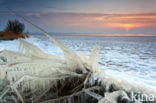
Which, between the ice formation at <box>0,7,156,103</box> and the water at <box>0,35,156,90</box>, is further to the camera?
the water at <box>0,35,156,90</box>

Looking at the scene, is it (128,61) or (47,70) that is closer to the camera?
(47,70)

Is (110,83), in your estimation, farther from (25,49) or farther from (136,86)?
(25,49)

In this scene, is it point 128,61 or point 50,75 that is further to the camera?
point 128,61

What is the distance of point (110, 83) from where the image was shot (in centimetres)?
18

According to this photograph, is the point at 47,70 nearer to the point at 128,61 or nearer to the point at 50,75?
the point at 50,75

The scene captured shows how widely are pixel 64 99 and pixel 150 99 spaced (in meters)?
0.09

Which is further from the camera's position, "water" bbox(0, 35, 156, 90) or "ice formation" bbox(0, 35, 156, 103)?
"water" bbox(0, 35, 156, 90)

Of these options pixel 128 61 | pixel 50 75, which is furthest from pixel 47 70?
pixel 128 61

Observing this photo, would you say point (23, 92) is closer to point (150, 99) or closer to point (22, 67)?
point (22, 67)

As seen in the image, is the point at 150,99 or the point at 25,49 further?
the point at 25,49

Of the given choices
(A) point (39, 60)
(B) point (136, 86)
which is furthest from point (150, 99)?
(A) point (39, 60)

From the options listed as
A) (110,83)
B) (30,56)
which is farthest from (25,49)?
(110,83)

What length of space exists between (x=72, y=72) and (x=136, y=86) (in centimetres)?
8

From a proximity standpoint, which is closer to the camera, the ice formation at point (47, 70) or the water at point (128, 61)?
the ice formation at point (47, 70)
